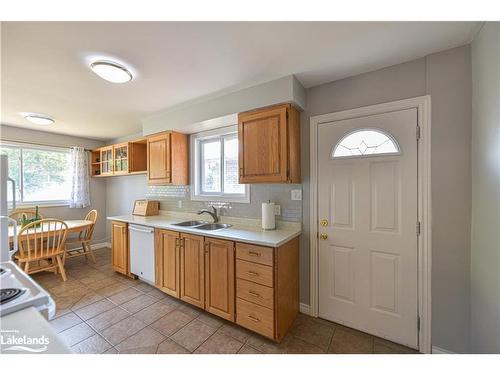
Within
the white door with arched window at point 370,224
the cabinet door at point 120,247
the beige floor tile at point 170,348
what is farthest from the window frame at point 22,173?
the white door with arched window at point 370,224

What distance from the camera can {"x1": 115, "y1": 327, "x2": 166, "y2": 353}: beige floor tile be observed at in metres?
1.65

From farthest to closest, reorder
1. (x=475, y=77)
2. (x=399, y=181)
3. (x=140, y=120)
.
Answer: (x=140, y=120)
(x=399, y=181)
(x=475, y=77)

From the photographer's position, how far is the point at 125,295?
2.46 m

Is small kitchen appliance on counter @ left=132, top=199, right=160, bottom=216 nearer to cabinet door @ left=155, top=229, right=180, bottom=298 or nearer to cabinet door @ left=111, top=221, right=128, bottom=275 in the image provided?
cabinet door @ left=111, top=221, right=128, bottom=275

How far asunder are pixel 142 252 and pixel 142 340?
1.12 meters

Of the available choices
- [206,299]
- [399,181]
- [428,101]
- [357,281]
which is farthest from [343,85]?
[206,299]

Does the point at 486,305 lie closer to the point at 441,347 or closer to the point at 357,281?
the point at 441,347

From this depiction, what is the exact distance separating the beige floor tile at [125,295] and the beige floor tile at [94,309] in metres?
0.06

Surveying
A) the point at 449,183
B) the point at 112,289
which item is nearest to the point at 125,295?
the point at 112,289

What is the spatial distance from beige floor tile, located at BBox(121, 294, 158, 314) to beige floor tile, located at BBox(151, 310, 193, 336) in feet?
1.17

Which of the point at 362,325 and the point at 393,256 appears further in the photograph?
the point at 362,325

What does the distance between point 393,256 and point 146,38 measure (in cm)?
248

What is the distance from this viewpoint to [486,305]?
50.1 inches

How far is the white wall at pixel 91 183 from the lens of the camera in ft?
11.2
